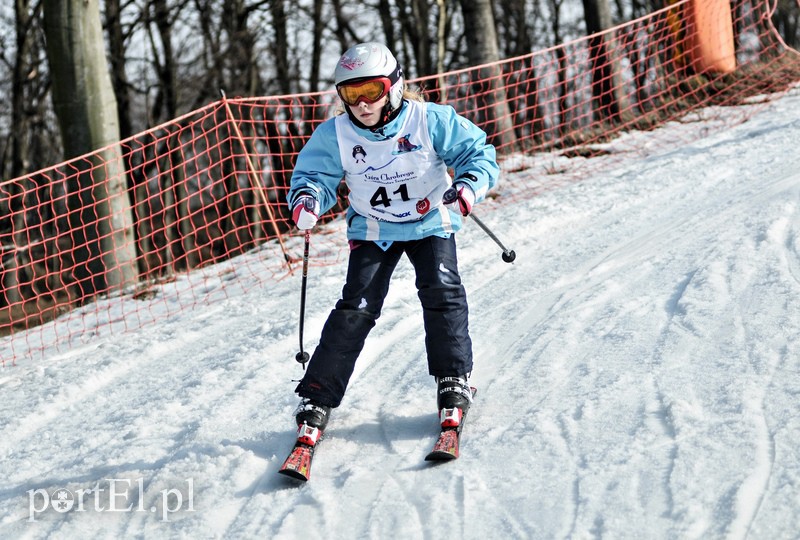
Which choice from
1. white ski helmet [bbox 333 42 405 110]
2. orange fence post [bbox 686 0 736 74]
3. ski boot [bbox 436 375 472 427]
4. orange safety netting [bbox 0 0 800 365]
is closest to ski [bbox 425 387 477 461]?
ski boot [bbox 436 375 472 427]

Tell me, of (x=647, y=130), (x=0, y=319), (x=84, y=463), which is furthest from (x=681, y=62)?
(x=0, y=319)

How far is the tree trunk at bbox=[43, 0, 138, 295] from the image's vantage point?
7379mm

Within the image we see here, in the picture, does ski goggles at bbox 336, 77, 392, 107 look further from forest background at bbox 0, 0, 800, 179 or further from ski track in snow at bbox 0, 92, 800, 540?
forest background at bbox 0, 0, 800, 179

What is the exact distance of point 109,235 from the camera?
745 centimetres

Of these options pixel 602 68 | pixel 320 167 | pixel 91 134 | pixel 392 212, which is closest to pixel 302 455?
pixel 392 212

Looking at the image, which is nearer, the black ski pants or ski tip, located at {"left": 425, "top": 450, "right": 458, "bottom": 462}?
ski tip, located at {"left": 425, "top": 450, "right": 458, "bottom": 462}

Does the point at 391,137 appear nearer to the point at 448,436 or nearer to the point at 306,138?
the point at 448,436

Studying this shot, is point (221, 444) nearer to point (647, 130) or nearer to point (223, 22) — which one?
point (647, 130)

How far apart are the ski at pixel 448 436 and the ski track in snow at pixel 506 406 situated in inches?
2.0

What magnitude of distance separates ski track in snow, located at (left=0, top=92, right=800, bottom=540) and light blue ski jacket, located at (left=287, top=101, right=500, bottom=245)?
0.84m

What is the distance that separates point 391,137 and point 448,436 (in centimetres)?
127

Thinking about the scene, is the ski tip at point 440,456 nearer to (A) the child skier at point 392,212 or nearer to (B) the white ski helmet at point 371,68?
(A) the child skier at point 392,212

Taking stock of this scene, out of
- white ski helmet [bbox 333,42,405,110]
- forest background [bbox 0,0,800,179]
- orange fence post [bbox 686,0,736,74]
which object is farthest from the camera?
forest background [bbox 0,0,800,179]

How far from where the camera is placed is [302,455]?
3393 millimetres
